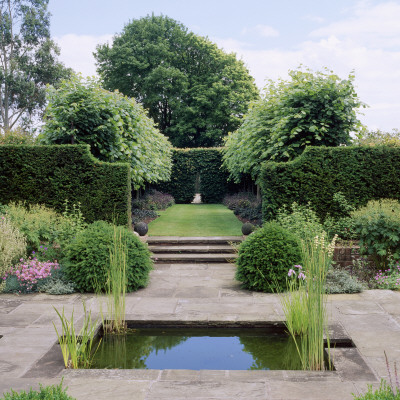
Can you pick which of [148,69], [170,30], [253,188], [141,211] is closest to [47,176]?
[141,211]

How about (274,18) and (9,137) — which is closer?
(274,18)

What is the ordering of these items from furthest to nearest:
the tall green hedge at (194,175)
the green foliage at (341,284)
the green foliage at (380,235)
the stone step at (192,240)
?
the tall green hedge at (194,175)
the stone step at (192,240)
the green foliage at (380,235)
the green foliage at (341,284)

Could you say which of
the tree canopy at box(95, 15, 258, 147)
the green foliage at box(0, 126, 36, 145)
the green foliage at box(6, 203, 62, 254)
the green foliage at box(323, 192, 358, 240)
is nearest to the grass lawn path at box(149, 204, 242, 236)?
the green foliage at box(323, 192, 358, 240)

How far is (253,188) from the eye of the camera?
19641mm

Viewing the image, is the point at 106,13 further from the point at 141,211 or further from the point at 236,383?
the point at 236,383

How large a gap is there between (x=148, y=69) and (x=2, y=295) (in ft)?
81.5

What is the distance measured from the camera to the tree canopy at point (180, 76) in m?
28.1

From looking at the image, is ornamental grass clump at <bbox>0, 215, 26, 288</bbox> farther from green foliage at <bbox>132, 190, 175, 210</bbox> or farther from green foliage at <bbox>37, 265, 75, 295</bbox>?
green foliage at <bbox>132, 190, 175, 210</bbox>

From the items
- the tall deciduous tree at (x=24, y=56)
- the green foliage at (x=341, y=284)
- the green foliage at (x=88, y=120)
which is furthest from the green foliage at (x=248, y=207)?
the tall deciduous tree at (x=24, y=56)

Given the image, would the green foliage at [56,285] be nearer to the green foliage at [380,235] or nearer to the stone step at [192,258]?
the stone step at [192,258]

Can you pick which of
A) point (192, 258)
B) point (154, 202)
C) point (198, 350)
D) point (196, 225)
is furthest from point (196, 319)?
point (154, 202)

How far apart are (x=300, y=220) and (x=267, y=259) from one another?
259cm

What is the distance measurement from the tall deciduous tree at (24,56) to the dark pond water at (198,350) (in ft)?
81.9

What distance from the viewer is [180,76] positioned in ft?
93.2
